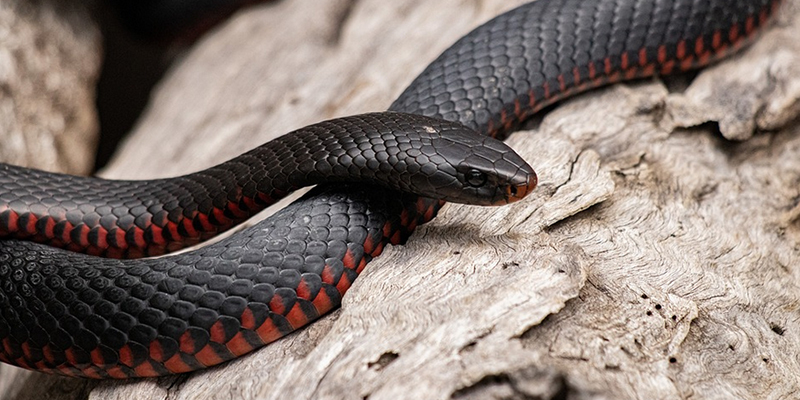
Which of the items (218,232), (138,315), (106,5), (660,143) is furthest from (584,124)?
(106,5)

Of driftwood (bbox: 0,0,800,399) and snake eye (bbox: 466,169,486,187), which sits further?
snake eye (bbox: 466,169,486,187)

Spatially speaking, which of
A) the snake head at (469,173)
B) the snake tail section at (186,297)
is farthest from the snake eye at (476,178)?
the snake tail section at (186,297)

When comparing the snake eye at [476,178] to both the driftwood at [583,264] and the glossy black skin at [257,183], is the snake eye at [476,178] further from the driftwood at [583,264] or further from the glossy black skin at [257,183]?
the driftwood at [583,264]

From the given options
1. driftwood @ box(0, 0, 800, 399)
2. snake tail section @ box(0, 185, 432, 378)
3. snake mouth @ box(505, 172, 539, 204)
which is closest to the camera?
driftwood @ box(0, 0, 800, 399)

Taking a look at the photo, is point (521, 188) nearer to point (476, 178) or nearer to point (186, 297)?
point (476, 178)

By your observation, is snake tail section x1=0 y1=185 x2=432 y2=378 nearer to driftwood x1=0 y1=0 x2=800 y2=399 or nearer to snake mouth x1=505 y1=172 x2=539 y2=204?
driftwood x1=0 y1=0 x2=800 y2=399

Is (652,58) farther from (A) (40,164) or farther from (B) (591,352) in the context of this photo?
(A) (40,164)

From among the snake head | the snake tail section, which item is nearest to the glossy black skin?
the snake head
